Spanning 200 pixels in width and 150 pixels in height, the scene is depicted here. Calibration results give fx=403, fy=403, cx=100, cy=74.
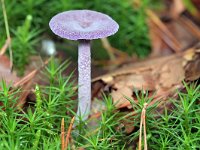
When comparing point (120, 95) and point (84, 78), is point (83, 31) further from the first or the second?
point (120, 95)

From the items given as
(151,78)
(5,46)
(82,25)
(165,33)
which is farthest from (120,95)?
(165,33)

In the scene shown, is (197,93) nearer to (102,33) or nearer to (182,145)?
(182,145)

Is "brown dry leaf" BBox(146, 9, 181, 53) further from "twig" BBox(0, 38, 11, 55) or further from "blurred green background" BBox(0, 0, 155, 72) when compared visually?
"twig" BBox(0, 38, 11, 55)

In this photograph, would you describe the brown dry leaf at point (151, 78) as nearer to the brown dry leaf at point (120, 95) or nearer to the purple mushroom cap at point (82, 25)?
the brown dry leaf at point (120, 95)

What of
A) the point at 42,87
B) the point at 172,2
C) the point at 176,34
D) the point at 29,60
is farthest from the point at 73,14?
the point at 172,2

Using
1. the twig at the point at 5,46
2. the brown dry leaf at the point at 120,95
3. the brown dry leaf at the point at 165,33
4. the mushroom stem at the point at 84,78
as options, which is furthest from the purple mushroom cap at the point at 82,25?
the brown dry leaf at the point at 165,33

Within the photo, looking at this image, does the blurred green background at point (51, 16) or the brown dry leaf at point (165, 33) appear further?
the brown dry leaf at point (165, 33)

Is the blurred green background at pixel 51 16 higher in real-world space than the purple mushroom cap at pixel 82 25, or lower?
lower
